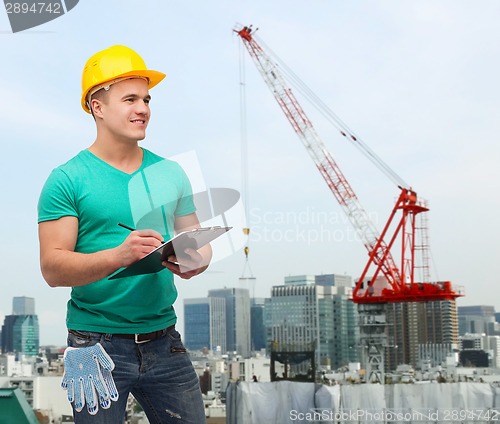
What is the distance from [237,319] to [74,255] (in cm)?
3829

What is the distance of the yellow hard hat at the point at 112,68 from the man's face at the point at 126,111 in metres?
0.01

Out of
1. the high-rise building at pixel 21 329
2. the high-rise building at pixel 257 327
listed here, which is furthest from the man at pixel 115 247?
the high-rise building at pixel 257 327

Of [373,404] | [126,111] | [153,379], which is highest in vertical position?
[126,111]

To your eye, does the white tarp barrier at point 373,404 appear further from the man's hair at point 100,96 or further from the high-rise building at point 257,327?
the high-rise building at point 257,327

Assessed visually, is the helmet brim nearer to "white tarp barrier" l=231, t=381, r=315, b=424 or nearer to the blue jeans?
the blue jeans

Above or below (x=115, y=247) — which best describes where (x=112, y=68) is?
above

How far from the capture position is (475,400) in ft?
25.2

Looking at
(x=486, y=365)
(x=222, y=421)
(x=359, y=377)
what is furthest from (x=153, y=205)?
(x=486, y=365)

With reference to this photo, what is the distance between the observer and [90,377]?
0.98m

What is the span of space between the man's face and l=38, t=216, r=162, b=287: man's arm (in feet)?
0.45

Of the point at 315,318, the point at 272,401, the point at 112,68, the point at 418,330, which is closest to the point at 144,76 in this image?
the point at 112,68

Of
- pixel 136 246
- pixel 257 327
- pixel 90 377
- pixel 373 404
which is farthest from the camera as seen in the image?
pixel 257 327

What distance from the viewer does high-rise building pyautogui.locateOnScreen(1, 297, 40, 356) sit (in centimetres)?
2747

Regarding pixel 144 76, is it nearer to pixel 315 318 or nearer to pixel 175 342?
pixel 175 342
